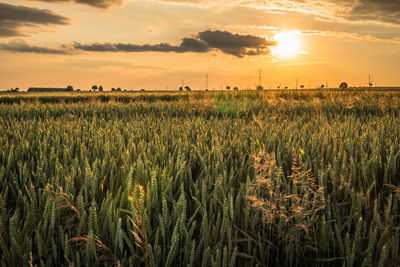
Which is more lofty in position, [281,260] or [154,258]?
[154,258]

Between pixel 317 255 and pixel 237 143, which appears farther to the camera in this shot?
pixel 237 143

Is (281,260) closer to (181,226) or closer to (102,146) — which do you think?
(181,226)

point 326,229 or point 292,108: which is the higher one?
point 292,108

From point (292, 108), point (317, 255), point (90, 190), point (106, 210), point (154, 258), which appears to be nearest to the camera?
point (154, 258)

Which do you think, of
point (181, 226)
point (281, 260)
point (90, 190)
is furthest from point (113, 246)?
point (281, 260)

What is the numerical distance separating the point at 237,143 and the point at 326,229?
1.30 metres

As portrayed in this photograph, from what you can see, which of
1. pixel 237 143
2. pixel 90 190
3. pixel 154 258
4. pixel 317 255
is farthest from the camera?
pixel 237 143

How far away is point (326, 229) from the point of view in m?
1.17

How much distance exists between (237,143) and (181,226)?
1429 mm

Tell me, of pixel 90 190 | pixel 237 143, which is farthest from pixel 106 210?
pixel 237 143

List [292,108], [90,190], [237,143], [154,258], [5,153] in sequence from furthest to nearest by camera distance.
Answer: [292,108] < [237,143] < [5,153] < [90,190] < [154,258]

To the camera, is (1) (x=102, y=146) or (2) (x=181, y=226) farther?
(1) (x=102, y=146)

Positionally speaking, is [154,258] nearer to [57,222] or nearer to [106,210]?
[106,210]

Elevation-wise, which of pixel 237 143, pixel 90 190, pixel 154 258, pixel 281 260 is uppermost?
pixel 237 143
